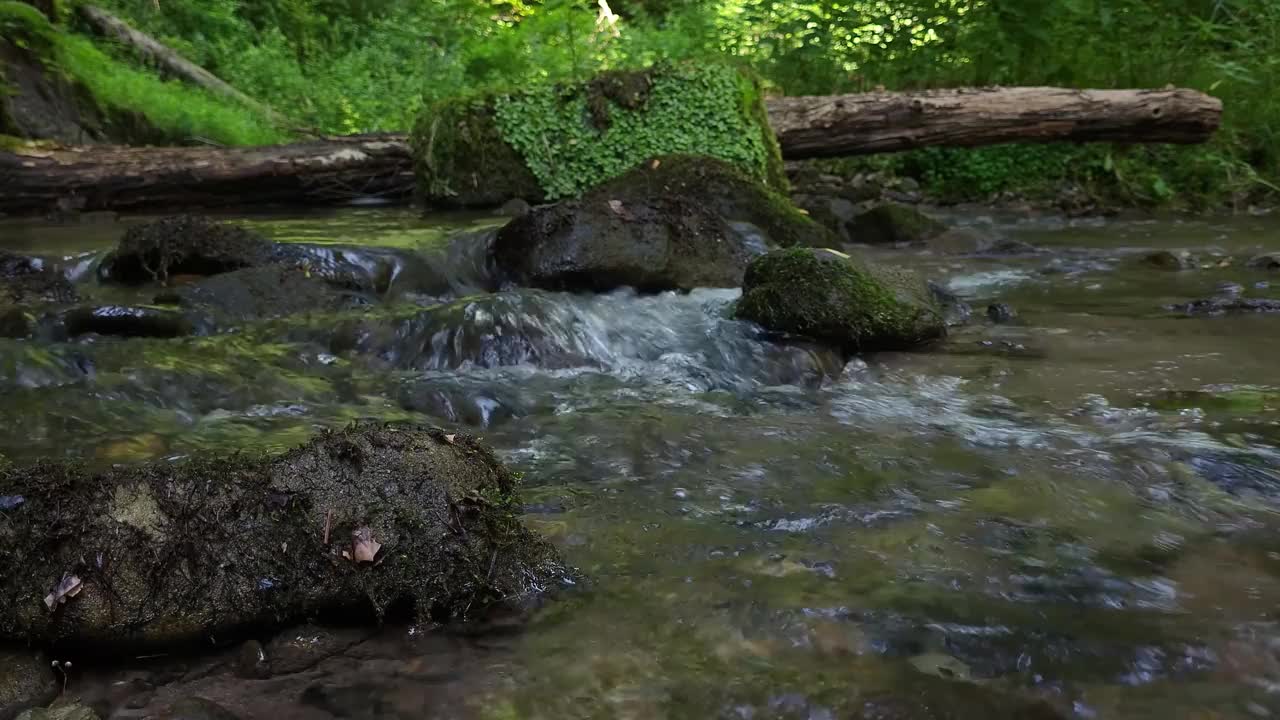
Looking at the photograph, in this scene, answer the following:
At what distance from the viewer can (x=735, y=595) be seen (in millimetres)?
2299

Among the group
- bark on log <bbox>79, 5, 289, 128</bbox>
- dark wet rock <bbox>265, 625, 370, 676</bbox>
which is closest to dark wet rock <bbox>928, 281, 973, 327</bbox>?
dark wet rock <bbox>265, 625, 370, 676</bbox>

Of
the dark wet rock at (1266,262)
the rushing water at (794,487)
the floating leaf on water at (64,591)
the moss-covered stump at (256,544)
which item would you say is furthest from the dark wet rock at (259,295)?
the dark wet rock at (1266,262)

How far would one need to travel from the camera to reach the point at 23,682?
185cm

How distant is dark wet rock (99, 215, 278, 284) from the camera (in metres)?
6.07

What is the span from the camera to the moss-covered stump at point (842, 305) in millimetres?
4984

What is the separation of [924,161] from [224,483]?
11127 millimetres

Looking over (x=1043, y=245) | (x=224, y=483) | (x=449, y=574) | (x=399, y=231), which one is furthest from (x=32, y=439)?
(x=1043, y=245)

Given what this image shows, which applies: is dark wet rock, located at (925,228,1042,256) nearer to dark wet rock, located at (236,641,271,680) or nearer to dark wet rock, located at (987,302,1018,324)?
dark wet rock, located at (987,302,1018,324)

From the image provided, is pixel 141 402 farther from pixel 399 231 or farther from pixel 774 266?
pixel 399 231

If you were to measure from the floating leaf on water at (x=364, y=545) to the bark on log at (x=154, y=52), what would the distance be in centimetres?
1342

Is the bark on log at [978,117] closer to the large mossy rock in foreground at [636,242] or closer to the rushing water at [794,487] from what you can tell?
the large mossy rock in foreground at [636,242]

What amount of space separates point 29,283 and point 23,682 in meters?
4.58

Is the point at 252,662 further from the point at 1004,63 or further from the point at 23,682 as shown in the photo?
the point at 1004,63

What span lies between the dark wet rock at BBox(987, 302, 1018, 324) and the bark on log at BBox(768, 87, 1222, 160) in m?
4.31
